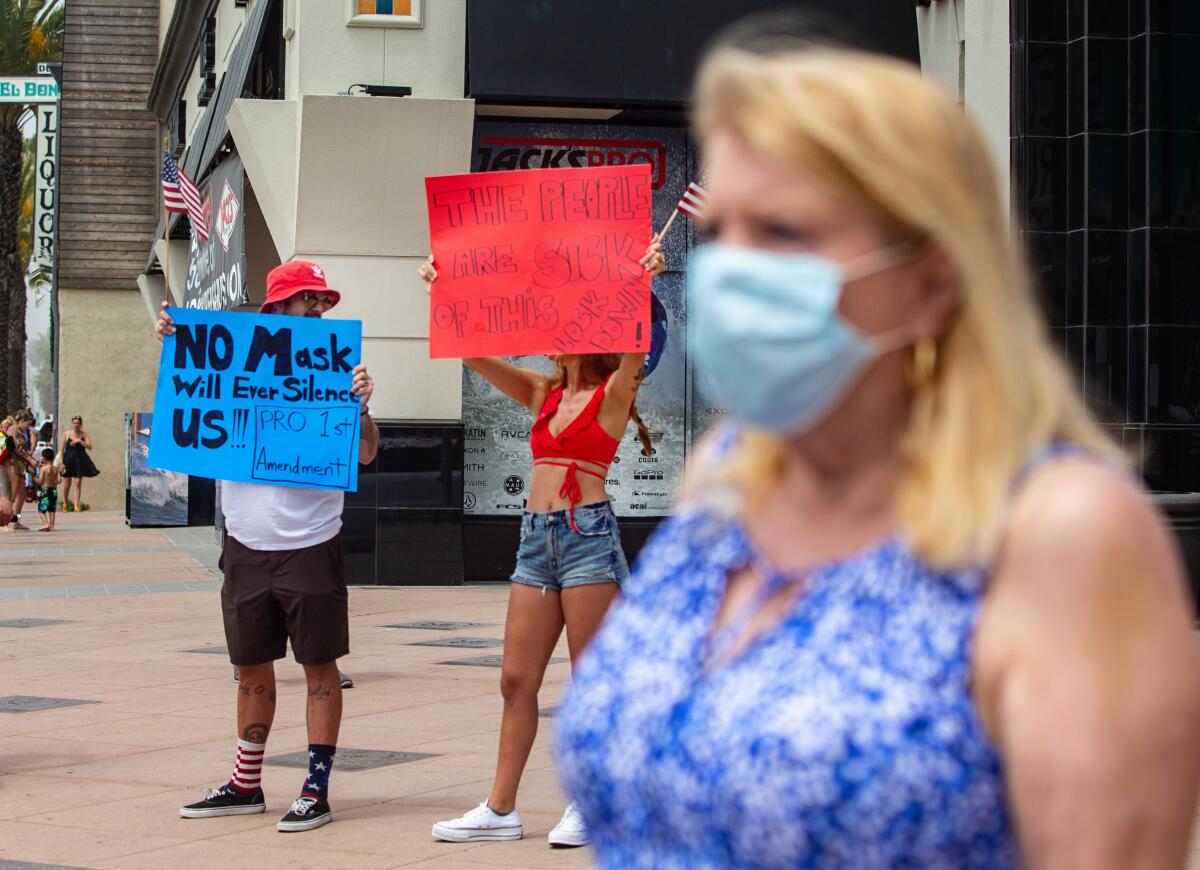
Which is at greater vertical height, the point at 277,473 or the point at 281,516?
the point at 277,473

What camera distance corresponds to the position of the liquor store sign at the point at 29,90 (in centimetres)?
3111

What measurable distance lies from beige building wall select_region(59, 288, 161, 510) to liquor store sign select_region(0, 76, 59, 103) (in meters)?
8.35

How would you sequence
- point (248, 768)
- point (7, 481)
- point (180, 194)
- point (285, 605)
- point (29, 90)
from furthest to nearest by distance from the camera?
point (29, 90) < point (7, 481) < point (180, 194) < point (248, 768) < point (285, 605)

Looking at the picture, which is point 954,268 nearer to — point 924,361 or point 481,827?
point 924,361

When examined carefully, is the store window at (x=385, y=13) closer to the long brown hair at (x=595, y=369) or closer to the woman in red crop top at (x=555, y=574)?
the long brown hair at (x=595, y=369)

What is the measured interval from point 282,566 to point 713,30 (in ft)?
35.2

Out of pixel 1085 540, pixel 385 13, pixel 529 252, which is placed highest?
pixel 385 13

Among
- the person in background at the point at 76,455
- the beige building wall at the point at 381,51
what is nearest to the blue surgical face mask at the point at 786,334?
the beige building wall at the point at 381,51

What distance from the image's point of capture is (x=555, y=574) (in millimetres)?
5973

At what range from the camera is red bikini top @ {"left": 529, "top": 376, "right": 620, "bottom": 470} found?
6.02 meters

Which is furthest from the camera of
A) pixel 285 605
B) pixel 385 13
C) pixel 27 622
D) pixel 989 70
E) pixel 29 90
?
pixel 29 90

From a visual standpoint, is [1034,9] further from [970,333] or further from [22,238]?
[22,238]

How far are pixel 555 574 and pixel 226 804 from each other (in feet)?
5.47

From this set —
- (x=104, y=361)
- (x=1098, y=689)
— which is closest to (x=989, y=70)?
(x=1098, y=689)
